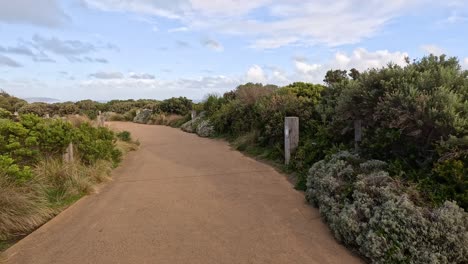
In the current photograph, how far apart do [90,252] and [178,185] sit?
3091 mm

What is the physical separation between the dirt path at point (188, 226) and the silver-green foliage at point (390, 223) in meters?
0.29

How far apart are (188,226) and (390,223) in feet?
8.68

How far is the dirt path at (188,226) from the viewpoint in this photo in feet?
13.8

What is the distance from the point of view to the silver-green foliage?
363 centimetres

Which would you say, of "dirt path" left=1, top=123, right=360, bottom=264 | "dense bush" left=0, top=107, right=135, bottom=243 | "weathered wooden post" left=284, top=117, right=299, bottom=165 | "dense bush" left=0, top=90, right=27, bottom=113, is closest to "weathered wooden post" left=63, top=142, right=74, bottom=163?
"dense bush" left=0, top=107, right=135, bottom=243

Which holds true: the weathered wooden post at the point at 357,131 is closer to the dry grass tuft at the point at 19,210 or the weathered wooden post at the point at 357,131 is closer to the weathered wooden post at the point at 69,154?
the dry grass tuft at the point at 19,210

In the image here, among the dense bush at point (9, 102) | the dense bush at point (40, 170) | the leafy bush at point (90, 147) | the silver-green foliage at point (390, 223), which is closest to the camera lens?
the silver-green foliage at point (390, 223)

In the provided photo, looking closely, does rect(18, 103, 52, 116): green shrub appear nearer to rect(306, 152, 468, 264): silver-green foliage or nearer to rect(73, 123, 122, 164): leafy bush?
rect(73, 123, 122, 164): leafy bush

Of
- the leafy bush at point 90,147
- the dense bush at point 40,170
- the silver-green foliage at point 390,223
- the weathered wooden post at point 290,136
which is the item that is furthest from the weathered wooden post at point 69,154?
the silver-green foliage at point 390,223

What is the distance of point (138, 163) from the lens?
996 centimetres

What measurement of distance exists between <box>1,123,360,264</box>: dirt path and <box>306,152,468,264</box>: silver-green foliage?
293 millimetres

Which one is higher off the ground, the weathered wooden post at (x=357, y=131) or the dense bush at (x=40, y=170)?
the weathered wooden post at (x=357, y=131)

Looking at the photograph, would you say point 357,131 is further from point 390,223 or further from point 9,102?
point 9,102

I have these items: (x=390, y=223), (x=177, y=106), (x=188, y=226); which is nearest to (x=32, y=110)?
(x=177, y=106)
